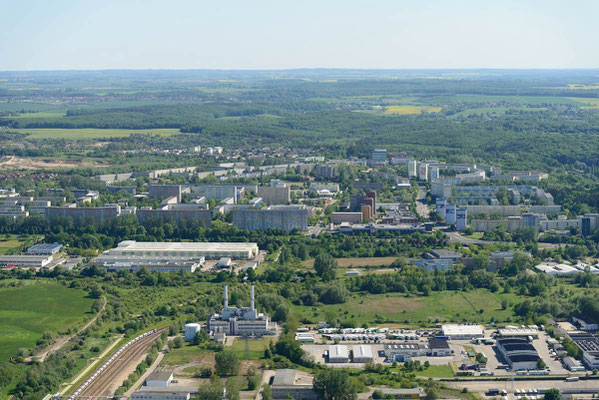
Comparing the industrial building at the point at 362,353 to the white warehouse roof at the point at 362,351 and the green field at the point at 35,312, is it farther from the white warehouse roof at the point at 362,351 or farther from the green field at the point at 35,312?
the green field at the point at 35,312

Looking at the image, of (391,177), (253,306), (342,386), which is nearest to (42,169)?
(391,177)

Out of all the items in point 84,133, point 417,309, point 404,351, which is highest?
point 404,351

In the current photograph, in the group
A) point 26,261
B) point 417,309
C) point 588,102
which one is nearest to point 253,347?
point 417,309

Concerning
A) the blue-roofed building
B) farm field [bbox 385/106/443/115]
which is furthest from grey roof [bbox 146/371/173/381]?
farm field [bbox 385/106/443/115]

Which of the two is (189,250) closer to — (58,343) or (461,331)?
(58,343)

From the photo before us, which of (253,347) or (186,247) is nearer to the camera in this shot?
(253,347)

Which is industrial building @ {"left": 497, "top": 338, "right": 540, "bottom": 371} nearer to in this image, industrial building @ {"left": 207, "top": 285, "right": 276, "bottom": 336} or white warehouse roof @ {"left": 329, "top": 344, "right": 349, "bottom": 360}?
white warehouse roof @ {"left": 329, "top": 344, "right": 349, "bottom": 360}

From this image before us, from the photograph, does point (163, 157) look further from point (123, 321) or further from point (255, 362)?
point (255, 362)
